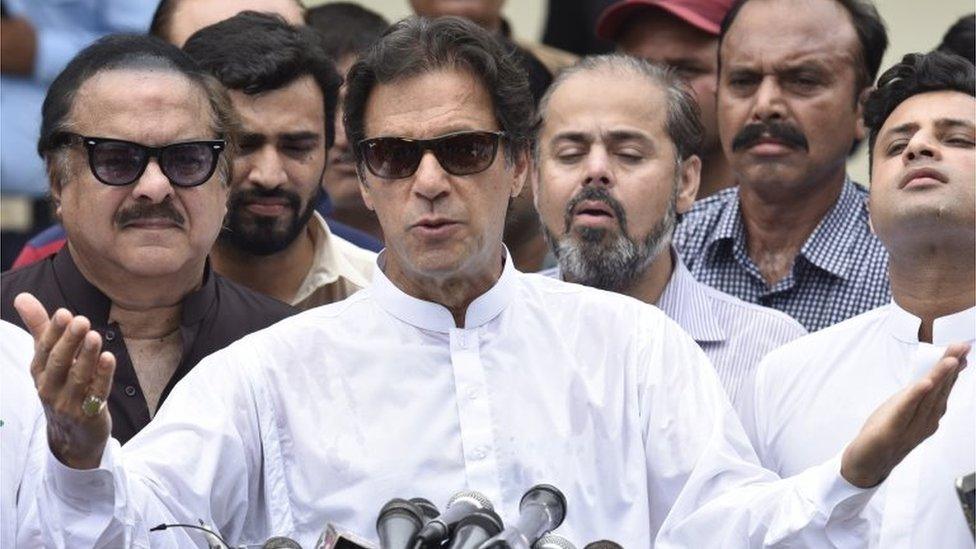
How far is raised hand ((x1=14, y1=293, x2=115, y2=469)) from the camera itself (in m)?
4.32

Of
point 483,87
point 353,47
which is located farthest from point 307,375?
point 353,47

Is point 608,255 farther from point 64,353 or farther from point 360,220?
point 64,353

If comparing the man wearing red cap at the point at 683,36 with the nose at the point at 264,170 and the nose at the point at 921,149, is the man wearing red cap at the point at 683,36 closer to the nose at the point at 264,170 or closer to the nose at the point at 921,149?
the nose at the point at 264,170

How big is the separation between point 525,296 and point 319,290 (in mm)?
1313

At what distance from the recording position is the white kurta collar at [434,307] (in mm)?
5352

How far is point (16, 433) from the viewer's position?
4902mm

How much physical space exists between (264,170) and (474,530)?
254 cm

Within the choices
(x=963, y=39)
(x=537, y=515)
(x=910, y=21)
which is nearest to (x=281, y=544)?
(x=537, y=515)

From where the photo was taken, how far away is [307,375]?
525 centimetres

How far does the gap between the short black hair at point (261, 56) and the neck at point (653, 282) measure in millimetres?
1054

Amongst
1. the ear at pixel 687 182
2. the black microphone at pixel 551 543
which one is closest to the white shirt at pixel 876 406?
the ear at pixel 687 182

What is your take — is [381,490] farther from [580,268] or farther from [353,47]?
[353,47]

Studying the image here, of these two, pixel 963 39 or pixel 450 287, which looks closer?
pixel 450 287

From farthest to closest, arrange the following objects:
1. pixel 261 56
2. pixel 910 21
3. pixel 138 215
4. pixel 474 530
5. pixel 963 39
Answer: pixel 910 21 → pixel 963 39 → pixel 261 56 → pixel 138 215 → pixel 474 530
